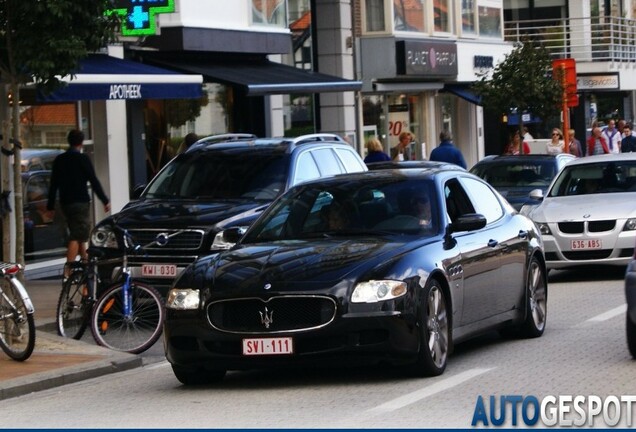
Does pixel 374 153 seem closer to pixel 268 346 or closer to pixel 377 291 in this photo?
pixel 377 291

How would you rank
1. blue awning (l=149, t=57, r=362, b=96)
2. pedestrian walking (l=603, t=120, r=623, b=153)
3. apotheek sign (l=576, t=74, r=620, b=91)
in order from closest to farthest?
blue awning (l=149, t=57, r=362, b=96) → pedestrian walking (l=603, t=120, r=623, b=153) → apotheek sign (l=576, t=74, r=620, b=91)

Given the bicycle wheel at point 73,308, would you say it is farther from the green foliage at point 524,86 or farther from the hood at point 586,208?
the green foliage at point 524,86

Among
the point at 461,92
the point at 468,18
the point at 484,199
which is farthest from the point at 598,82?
the point at 484,199

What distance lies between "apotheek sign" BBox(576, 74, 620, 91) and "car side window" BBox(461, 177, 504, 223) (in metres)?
39.1

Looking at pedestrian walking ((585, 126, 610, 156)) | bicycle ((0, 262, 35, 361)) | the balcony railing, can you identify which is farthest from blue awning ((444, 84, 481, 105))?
bicycle ((0, 262, 35, 361))

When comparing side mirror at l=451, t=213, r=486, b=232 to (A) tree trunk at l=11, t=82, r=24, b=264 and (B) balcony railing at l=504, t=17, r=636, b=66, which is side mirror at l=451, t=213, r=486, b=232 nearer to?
(A) tree trunk at l=11, t=82, r=24, b=264

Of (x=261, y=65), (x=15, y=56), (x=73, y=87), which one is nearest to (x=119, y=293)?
(x=15, y=56)

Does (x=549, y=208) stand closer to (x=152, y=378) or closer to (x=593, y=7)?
(x=152, y=378)

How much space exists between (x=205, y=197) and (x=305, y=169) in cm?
124

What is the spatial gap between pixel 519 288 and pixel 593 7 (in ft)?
154

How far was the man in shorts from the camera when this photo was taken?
18188 millimetres

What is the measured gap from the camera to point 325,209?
11.8 meters

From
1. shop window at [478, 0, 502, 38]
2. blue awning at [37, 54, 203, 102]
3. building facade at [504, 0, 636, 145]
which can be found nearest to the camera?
blue awning at [37, 54, 203, 102]

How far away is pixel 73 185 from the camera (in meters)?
18.2
